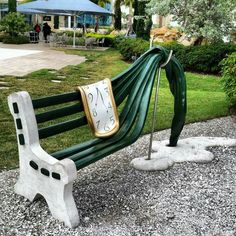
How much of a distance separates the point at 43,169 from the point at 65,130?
2.33 feet

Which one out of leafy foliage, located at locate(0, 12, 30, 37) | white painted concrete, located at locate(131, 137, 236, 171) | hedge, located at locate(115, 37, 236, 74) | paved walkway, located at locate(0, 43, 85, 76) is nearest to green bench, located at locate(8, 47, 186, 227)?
white painted concrete, located at locate(131, 137, 236, 171)

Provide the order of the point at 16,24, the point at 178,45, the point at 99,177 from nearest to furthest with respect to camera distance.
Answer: the point at 99,177 < the point at 178,45 < the point at 16,24

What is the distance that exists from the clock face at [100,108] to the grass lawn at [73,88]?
1.16m

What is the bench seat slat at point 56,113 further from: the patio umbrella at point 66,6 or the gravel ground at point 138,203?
the patio umbrella at point 66,6

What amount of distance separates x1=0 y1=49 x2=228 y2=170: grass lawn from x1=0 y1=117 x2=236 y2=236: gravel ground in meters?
0.92

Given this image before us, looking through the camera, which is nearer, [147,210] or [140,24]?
[147,210]

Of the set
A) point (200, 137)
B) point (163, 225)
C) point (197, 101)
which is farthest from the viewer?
point (197, 101)

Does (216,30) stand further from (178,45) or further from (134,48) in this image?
(134,48)

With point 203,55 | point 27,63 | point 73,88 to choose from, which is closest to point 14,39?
point 27,63

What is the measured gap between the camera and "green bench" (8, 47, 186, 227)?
3.27m

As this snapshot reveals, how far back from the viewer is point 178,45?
47.6 feet

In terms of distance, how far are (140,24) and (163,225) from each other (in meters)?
19.5

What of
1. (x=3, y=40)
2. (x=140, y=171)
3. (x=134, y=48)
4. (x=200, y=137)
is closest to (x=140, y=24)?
(x=134, y=48)

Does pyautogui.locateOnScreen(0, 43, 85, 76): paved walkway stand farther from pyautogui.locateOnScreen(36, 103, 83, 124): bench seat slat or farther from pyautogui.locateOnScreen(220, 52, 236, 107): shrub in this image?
pyautogui.locateOnScreen(36, 103, 83, 124): bench seat slat
